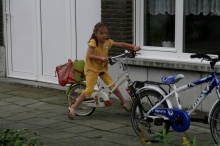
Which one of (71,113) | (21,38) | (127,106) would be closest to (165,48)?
(127,106)

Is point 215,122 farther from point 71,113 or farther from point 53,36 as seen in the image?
point 53,36

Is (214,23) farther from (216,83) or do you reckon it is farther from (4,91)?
(4,91)

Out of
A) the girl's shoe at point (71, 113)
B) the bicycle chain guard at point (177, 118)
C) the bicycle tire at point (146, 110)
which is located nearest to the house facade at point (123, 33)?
the girl's shoe at point (71, 113)

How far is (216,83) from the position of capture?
20.5ft

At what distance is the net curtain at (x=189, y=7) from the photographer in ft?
28.2

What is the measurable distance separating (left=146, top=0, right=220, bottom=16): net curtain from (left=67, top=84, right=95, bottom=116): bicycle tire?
1.98 m

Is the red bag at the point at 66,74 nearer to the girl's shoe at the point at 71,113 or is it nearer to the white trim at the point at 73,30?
the girl's shoe at the point at 71,113

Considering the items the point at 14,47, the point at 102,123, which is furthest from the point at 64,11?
the point at 102,123

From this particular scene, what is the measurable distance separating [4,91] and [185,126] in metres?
5.61

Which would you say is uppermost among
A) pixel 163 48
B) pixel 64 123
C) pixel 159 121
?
pixel 163 48

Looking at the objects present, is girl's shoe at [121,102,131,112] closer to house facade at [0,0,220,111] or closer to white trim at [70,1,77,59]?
house facade at [0,0,220,111]

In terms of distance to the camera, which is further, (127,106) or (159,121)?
(127,106)

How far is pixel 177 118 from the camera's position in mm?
6426

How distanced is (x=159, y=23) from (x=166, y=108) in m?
3.19
